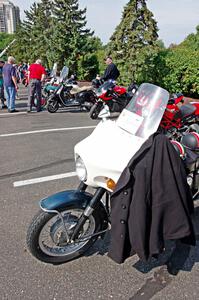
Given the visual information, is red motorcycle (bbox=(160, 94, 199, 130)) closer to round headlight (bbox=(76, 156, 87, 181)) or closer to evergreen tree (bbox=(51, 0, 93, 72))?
round headlight (bbox=(76, 156, 87, 181))

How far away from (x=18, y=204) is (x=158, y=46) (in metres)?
10.2

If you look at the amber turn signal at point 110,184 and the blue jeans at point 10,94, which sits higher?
the amber turn signal at point 110,184

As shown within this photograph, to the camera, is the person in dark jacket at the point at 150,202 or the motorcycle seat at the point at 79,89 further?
the motorcycle seat at the point at 79,89

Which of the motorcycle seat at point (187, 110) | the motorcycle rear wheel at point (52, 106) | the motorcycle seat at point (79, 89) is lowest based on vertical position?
the motorcycle rear wheel at point (52, 106)

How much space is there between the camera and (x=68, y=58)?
763 inches

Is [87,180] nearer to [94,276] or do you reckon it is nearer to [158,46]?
[94,276]

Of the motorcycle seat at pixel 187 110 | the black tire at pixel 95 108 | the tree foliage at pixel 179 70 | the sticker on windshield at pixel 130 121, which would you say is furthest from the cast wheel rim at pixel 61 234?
the tree foliage at pixel 179 70

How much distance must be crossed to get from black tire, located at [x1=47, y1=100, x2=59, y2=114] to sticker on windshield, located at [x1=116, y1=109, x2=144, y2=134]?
279 inches

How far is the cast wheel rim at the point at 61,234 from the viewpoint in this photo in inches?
91.6

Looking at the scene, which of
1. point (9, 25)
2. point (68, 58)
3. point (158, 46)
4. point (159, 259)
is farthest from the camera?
point (9, 25)

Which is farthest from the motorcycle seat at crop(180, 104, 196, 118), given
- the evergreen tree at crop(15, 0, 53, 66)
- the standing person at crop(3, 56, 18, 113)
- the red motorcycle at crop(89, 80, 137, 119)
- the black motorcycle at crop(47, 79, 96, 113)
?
the evergreen tree at crop(15, 0, 53, 66)

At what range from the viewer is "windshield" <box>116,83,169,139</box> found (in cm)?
215

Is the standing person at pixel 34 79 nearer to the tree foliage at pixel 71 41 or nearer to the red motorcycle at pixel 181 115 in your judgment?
the red motorcycle at pixel 181 115

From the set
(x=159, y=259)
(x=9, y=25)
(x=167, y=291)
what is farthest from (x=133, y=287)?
(x=9, y=25)
